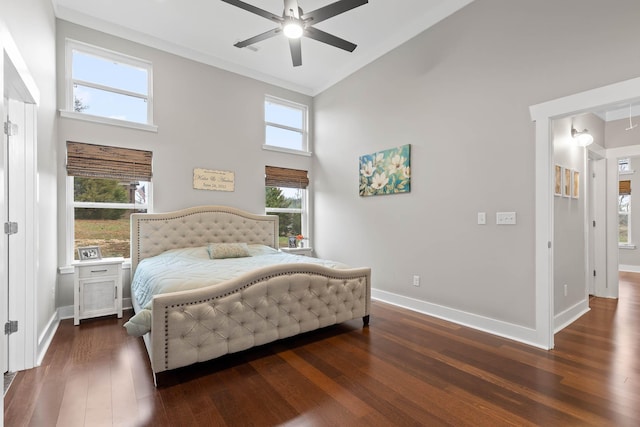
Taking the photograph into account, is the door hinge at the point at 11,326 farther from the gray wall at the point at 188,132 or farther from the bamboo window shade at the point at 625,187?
the bamboo window shade at the point at 625,187

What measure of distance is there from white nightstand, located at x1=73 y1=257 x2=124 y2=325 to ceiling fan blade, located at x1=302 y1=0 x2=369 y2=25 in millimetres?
3294

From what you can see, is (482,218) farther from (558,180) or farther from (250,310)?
(250,310)

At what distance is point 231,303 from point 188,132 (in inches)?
117

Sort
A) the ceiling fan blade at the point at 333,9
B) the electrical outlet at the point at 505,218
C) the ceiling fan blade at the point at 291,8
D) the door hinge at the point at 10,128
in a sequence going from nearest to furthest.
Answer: the door hinge at the point at 10,128 < the ceiling fan blade at the point at 333,9 < the ceiling fan blade at the point at 291,8 < the electrical outlet at the point at 505,218

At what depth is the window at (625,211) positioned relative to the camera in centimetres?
689

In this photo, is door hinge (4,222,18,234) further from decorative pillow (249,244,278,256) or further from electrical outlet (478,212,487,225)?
electrical outlet (478,212,487,225)

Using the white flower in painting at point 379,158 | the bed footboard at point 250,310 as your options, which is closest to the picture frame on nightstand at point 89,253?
the bed footboard at point 250,310

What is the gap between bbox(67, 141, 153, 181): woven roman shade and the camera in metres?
3.58

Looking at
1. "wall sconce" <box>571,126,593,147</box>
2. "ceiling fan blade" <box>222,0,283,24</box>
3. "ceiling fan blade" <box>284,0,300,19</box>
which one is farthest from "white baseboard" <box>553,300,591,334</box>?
"ceiling fan blade" <box>222,0,283,24</box>

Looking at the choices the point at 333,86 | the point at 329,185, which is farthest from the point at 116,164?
A: the point at 333,86

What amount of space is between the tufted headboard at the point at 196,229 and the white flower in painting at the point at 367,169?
1595mm

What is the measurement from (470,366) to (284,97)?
186 inches

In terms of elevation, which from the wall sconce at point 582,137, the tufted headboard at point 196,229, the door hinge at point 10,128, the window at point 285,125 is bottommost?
the tufted headboard at point 196,229

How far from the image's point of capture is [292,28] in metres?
2.63
